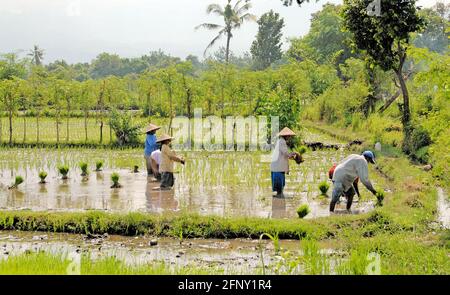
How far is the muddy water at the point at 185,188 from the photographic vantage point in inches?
393

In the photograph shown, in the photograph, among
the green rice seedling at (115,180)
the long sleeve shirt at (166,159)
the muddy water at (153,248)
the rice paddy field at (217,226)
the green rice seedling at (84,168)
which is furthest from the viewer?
the green rice seedling at (84,168)

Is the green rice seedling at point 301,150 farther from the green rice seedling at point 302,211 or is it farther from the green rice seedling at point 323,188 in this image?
the green rice seedling at point 302,211

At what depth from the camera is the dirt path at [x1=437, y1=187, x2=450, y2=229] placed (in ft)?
29.3

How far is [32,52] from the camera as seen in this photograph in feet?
229

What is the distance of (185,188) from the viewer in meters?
11.7

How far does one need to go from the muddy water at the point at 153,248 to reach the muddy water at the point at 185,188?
1.38 metres

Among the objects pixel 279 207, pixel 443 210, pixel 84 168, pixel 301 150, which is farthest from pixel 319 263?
pixel 301 150

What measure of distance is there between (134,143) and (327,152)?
19.7ft

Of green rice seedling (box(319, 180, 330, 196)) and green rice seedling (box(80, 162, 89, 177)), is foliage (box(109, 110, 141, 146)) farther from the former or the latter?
green rice seedling (box(319, 180, 330, 196))

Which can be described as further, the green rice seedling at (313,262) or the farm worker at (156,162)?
the farm worker at (156,162)

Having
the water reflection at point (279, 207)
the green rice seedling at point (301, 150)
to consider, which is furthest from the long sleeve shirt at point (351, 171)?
the green rice seedling at point (301, 150)

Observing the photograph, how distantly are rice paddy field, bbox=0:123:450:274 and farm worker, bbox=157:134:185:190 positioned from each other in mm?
233

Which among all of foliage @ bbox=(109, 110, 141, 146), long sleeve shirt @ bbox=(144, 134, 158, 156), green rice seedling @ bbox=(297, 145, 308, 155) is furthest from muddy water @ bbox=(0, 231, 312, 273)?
foliage @ bbox=(109, 110, 141, 146)
